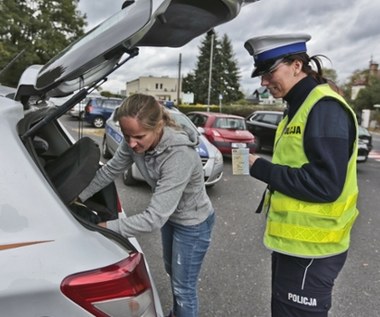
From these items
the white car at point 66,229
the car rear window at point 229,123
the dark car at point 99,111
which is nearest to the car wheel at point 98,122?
the dark car at point 99,111

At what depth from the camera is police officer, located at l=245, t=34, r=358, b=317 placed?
1.47 meters

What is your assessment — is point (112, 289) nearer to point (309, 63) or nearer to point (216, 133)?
point (309, 63)

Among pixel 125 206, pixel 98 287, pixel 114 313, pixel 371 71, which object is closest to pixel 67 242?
pixel 98 287

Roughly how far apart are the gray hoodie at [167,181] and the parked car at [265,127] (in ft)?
33.9

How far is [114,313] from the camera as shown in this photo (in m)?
1.24

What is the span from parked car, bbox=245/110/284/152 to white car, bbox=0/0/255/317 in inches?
427

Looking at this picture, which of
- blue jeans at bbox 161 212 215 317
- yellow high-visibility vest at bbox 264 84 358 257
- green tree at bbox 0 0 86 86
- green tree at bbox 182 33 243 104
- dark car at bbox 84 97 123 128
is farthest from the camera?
green tree at bbox 182 33 243 104

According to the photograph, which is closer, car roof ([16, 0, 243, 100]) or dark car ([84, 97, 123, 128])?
car roof ([16, 0, 243, 100])

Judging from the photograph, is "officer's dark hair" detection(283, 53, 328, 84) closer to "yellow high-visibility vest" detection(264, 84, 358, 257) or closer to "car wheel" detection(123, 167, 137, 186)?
"yellow high-visibility vest" detection(264, 84, 358, 257)

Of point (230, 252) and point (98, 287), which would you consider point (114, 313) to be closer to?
point (98, 287)

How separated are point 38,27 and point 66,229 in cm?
3004

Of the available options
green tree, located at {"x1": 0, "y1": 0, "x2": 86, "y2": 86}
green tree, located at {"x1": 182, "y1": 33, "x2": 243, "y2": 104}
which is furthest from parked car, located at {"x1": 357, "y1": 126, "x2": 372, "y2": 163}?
green tree, located at {"x1": 182, "y1": 33, "x2": 243, "y2": 104}

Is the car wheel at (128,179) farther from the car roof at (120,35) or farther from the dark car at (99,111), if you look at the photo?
the dark car at (99,111)

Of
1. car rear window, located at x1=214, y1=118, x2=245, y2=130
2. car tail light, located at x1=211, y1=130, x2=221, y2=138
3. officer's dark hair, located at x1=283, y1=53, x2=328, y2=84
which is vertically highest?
officer's dark hair, located at x1=283, y1=53, x2=328, y2=84
